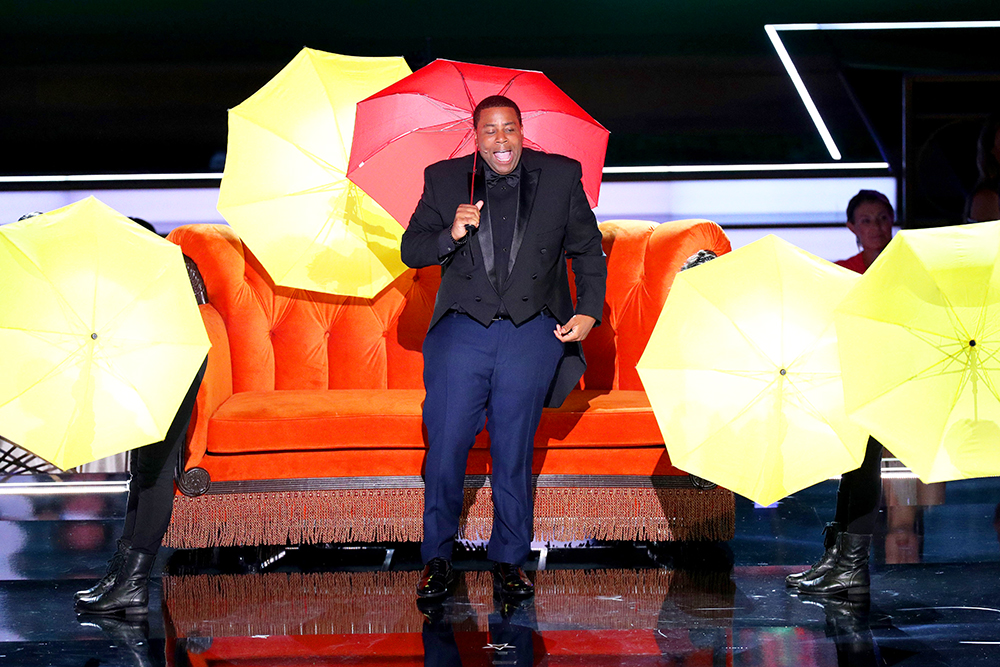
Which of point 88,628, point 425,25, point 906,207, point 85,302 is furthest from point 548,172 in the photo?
point 906,207

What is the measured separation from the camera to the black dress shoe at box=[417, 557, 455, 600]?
284 centimetres

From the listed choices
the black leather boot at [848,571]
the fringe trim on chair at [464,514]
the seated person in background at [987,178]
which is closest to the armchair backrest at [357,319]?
the fringe trim on chair at [464,514]

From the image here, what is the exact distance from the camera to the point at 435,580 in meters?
2.85

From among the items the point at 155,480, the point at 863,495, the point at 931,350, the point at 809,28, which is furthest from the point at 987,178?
the point at 155,480

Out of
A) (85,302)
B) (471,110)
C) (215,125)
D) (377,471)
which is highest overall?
(215,125)

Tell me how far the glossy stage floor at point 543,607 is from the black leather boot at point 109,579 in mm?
77

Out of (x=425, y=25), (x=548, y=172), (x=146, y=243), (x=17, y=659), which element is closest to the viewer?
Answer: (x=17, y=659)

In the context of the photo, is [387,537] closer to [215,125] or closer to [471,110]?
[471,110]

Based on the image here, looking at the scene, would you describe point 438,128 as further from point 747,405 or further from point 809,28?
point 809,28

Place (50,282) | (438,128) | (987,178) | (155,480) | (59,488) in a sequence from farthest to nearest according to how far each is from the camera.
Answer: (987,178), (59,488), (438,128), (155,480), (50,282)

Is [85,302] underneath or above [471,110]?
underneath

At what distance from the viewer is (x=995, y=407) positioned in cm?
242

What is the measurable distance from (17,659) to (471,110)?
Result: 6.35ft

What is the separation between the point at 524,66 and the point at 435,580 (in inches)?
137
